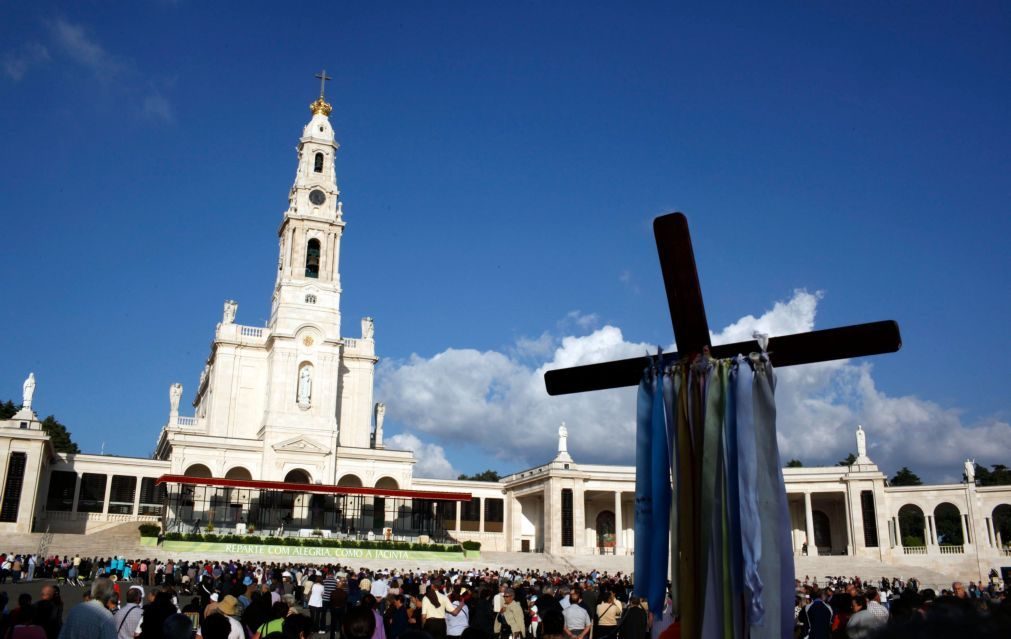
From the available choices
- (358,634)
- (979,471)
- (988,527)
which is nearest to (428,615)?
(358,634)

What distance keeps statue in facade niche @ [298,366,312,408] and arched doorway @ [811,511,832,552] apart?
3705 centimetres

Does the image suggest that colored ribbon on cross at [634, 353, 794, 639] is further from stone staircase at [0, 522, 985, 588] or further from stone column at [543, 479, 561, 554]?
stone column at [543, 479, 561, 554]

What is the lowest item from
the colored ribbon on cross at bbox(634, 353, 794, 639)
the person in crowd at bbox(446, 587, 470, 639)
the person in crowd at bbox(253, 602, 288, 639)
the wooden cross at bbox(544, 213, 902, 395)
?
the person in crowd at bbox(446, 587, 470, 639)

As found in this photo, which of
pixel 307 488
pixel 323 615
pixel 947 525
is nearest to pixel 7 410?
pixel 307 488

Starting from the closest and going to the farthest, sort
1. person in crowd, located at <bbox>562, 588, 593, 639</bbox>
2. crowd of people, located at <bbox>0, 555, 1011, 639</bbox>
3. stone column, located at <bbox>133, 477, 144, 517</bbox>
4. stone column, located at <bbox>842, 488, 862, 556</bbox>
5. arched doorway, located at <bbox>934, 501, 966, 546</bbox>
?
crowd of people, located at <bbox>0, 555, 1011, 639</bbox> < person in crowd, located at <bbox>562, 588, 593, 639</bbox> < stone column, located at <bbox>842, 488, 862, 556</bbox> < stone column, located at <bbox>133, 477, 144, 517</bbox> < arched doorway, located at <bbox>934, 501, 966, 546</bbox>

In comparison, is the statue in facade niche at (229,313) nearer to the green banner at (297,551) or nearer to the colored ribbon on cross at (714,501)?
the green banner at (297,551)

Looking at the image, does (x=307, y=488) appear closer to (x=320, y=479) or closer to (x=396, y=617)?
(x=320, y=479)

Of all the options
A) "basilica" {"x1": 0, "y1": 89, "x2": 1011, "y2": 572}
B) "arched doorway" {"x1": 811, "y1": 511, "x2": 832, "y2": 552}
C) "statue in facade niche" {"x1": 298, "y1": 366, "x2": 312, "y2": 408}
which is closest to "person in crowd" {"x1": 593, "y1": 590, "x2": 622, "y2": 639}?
"basilica" {"x1": 0, "y1": 89, "x2": 1011, "y2": 572}

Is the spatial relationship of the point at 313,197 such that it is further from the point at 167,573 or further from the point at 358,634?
the point at 358,634

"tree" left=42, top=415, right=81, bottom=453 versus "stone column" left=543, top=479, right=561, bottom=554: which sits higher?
"tree" left=42, top=415, right=81, bottom=453

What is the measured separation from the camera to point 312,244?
200 ft

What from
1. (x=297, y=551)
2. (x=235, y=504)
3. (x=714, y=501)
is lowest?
(x=297, y=551)

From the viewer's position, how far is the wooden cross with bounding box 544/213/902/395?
419 cm

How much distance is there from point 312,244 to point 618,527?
28.7 meters
